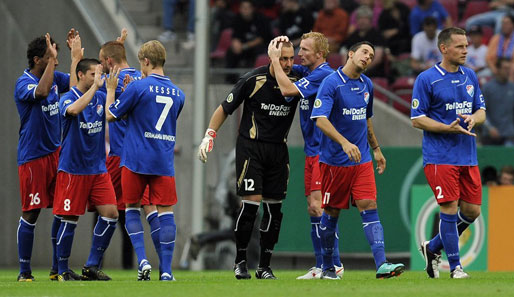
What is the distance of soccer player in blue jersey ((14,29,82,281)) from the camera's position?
11.1 m

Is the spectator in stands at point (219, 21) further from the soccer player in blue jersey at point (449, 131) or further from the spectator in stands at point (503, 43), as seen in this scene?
the soccer player in blue jersey at point (449, 131)

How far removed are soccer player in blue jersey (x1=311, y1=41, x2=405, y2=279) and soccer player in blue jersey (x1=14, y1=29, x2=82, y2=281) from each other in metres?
2.62

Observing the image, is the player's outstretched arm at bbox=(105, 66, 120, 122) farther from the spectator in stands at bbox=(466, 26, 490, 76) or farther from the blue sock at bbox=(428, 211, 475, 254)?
the spectator in stands at bbox=(466, 26, 490, 76)

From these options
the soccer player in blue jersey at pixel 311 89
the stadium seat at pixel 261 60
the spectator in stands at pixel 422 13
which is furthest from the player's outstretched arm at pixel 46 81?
the spectator in stands at pixel 422 13

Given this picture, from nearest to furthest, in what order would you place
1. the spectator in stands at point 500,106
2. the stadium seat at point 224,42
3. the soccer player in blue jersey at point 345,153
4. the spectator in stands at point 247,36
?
the soccer player in blue jersey at point 345,153
the spectator in stands at point 500,106
the spectator in stands at point 247,36
the stadium seat at point 224,42

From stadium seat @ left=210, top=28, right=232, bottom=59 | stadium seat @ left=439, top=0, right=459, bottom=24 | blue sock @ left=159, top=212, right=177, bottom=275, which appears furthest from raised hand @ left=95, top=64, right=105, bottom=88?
stadium seat @ left=439, top=0, right=459, bottom=24

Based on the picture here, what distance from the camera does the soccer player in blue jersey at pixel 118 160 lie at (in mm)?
10539

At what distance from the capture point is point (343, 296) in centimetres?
836

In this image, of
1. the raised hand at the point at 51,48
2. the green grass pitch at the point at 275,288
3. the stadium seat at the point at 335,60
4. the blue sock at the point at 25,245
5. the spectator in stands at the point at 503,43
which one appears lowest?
the green grass pitch at the point at 275,288

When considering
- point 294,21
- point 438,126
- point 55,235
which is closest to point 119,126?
point 55,235

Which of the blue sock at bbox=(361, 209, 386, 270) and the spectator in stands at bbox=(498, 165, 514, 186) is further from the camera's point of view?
the spectator in stands at bbox=(498, 165, 514, 186)

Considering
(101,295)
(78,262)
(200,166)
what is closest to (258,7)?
(200,166)

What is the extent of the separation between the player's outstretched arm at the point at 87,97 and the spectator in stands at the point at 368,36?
8.40 meters

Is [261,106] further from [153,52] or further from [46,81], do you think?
[46,81]
